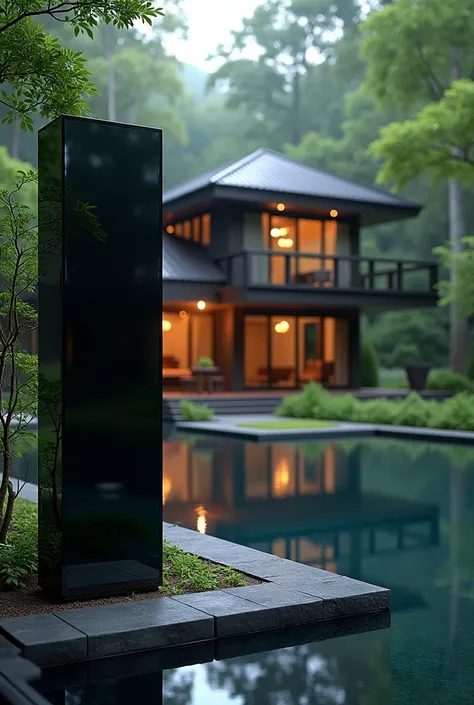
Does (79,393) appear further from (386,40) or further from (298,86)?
(298,86)

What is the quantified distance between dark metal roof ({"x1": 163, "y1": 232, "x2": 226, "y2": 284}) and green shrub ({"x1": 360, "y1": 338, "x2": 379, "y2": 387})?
22.7 ft

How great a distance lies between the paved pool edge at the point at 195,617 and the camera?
4.73 metres

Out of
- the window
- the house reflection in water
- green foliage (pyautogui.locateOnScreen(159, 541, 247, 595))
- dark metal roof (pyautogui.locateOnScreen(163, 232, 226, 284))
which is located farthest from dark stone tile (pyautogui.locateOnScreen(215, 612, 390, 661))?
the window

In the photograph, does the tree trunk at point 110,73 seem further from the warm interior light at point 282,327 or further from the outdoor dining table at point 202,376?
the outdoor dining table at point 202,376

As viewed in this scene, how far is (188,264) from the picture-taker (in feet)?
86.9

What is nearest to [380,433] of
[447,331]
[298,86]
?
[447,331]

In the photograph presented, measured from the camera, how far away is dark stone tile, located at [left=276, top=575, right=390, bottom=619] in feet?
18.3

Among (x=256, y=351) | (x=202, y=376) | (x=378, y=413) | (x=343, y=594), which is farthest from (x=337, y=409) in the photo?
(x=343, y=594)

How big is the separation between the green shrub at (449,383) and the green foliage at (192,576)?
892 inches

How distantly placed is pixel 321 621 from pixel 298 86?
50.4 m

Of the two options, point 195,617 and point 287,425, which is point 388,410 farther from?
point 195,617

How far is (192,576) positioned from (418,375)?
2206 centimetres

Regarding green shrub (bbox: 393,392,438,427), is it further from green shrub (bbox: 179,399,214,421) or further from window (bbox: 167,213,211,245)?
window (bbox: 167,213,211,245)

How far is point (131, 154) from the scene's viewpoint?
5.72m
